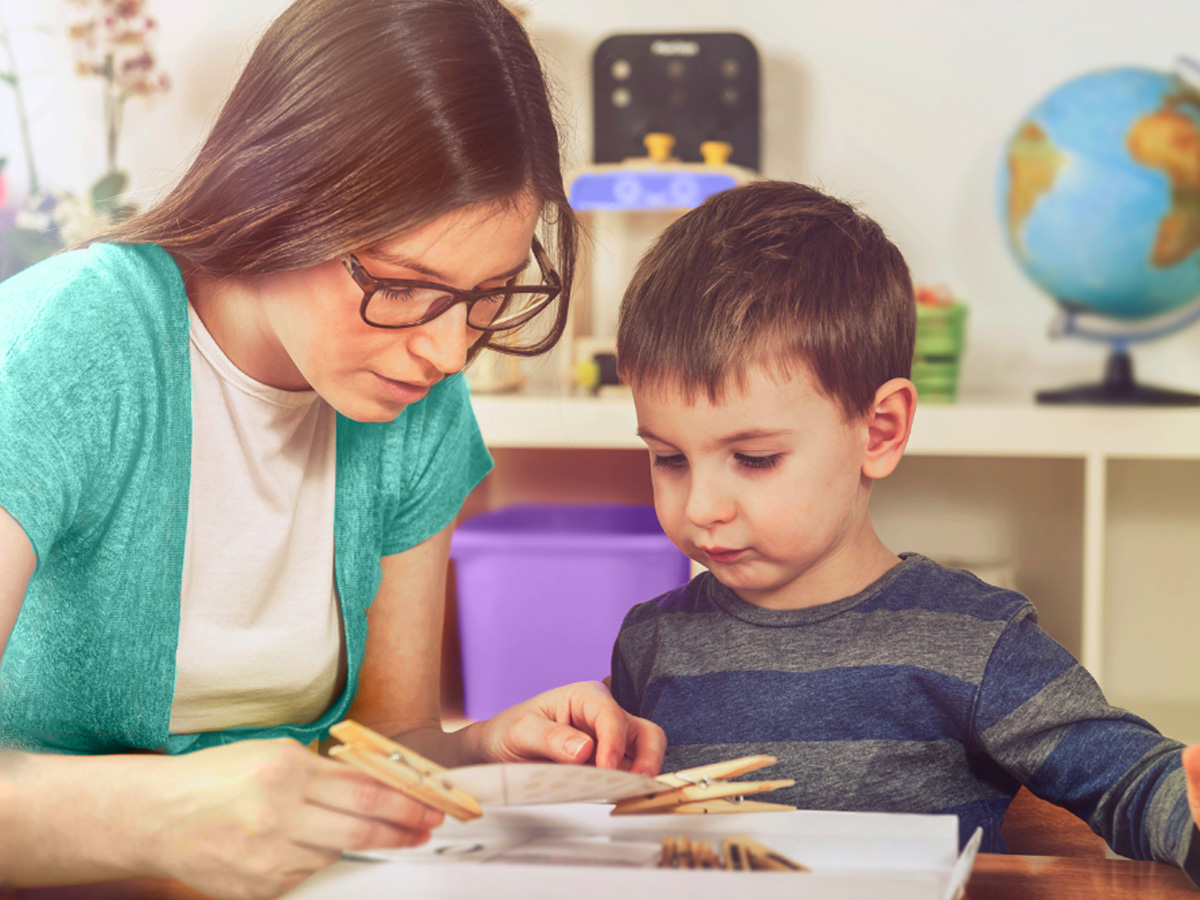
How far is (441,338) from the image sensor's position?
2.10 ft

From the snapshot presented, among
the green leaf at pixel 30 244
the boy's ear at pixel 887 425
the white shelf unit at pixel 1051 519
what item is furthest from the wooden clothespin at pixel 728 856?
the green leaf at pixel 30 244

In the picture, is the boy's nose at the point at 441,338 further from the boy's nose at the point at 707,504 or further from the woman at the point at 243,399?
the boy's nose at the point at 707,504

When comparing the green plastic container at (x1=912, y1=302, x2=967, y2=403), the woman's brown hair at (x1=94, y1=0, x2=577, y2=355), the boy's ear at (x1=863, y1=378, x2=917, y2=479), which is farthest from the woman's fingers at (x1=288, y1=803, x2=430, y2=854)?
the green plastic container at (x1=912, y1=302, x2=967, y2=403)

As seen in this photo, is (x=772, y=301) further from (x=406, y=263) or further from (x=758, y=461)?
(x=406, y=263)

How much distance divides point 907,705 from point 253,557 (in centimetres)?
46

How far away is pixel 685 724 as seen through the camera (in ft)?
2.50

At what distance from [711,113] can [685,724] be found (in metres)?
1.14

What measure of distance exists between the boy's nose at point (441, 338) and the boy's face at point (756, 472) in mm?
150

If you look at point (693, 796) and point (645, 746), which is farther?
point (645, 746)

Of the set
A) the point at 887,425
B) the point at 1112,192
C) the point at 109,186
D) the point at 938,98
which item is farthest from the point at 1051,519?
the point at 109,186

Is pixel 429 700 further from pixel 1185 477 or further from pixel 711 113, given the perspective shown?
pixel 1185 477

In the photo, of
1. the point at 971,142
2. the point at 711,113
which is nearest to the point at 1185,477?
the point at 971,142

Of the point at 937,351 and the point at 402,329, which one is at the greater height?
the point at 402,329

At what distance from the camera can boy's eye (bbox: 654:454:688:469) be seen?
0.72 meters
